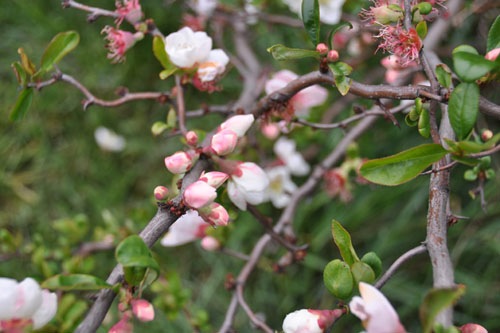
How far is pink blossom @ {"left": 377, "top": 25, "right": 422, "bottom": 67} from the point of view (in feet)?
2.15

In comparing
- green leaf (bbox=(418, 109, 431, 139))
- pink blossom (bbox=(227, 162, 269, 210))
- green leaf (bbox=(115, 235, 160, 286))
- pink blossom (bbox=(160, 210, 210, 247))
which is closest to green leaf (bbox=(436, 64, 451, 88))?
green leaf (bbox=(418, 109, 431, 139))

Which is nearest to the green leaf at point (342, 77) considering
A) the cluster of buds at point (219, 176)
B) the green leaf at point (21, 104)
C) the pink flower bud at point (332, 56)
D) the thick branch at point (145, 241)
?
the pink flower bud at point (332, 56)

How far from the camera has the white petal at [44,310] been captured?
1.95 ft

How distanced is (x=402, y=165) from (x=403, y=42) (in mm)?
168

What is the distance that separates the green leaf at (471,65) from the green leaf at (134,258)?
0.37m

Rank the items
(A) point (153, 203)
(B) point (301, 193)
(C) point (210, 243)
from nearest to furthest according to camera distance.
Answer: (C) point (210, 243) < (B) point (301, 193) < (A) point (153, 203)

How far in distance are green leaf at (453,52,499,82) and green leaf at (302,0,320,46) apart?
0.19 metres

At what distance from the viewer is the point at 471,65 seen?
1.75 feet

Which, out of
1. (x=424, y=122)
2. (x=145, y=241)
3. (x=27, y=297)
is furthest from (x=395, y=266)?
(x=27, y=297)

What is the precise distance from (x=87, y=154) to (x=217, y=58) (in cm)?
104

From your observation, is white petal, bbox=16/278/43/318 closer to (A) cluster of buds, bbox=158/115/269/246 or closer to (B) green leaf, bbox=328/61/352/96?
(A) cluster of buds, bbox=158/115/269/246

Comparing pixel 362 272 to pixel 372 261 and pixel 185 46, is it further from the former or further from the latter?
pixel 185 46

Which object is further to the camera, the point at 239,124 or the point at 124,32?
the point at 124,32

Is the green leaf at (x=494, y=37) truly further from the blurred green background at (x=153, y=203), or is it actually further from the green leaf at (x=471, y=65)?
the blurred green background at (x=153, y=203)
